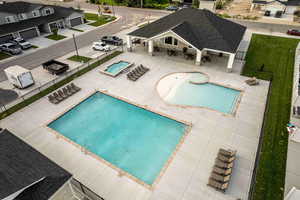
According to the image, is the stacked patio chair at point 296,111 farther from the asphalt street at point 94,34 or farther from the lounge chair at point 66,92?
the asphalt street at point 94,34

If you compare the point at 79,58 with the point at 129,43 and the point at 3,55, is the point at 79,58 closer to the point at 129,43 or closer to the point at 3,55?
the point at 129,43

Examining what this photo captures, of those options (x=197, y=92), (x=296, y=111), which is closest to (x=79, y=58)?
(x=197, y=92)

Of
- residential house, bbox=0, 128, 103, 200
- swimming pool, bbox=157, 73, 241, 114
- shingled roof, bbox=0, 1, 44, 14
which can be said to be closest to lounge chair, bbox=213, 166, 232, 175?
swimming pool, bbox=157, 73, 241, 114

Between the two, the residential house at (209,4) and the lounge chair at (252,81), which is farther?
the residential house at (209,4)

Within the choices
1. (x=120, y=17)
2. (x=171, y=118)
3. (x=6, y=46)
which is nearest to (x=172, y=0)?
(x=120, y=17)

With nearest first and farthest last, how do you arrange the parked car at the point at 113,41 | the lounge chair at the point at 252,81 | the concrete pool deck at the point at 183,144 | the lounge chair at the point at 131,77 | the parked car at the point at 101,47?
the concrete pool deck at the point at 183,144 → the lounge chair at the point at 252,81 → the lounge chair at the point at 131,77 → the parked car at the point at 101,47 → the parked car at the point at 113,41

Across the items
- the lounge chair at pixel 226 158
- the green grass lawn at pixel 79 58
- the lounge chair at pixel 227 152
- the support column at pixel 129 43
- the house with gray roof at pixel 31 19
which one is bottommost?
the lounge chair at pixel 226 158

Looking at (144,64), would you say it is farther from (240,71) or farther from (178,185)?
(178,185)

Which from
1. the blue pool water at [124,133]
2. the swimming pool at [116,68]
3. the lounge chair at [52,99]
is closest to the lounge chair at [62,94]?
the lounge chair at [52,99]
